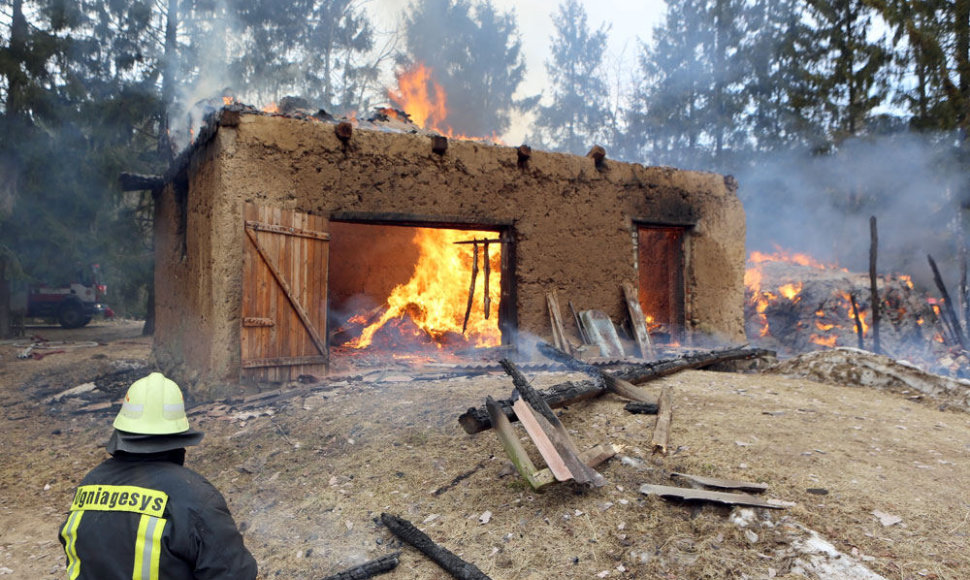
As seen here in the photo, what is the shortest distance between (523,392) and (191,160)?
632 centimetres

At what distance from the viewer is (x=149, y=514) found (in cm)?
182

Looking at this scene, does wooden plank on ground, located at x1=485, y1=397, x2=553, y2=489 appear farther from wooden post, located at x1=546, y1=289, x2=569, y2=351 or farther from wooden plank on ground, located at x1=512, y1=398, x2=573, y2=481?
wooden post, located at x1=546, y1=289, x2=569, y2=351

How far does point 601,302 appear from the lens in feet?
30.4

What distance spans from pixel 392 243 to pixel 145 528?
11341mm

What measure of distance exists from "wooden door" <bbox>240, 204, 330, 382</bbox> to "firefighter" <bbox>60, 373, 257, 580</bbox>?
5.00 metres

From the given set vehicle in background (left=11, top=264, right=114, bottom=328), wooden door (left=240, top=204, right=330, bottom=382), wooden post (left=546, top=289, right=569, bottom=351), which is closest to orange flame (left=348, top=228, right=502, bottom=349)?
wooden post (left=546, top=289, right=569, bottom=351)

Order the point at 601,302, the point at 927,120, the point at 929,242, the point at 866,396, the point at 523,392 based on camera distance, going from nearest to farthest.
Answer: the point at 523,392, the point at 866,396, the point at 601,302, the point at 927,120, the point at 929,242

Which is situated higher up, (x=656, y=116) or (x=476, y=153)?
(x=656, y=116)

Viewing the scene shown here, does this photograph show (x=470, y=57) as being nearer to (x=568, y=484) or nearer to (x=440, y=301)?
(x=440, y=301)

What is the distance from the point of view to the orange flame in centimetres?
1196

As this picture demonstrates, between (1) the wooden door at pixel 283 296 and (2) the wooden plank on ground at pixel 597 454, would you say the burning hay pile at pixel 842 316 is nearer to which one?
(2) the wooden plank on ground at pixel 597 454

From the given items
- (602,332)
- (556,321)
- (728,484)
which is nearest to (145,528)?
(728,484)

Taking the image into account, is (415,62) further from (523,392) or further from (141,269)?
(523,392)

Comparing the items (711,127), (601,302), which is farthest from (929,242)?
(601,302)
